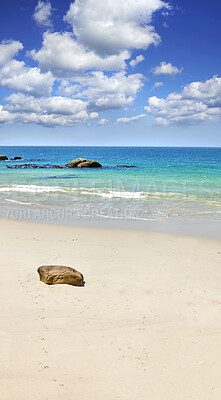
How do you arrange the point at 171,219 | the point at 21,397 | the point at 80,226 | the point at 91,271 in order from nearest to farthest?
the point at 21,397 → the point at 91,271 → the point at 80,226 → the point at 171,219

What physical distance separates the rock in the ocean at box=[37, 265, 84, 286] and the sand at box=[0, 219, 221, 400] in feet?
0.54

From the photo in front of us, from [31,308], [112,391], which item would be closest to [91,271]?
[31,308]

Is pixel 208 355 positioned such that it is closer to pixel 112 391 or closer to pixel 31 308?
pixel 112 391

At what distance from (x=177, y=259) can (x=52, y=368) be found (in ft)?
17.4

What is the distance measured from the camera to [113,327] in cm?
505

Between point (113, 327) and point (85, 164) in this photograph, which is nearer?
point (113, 327)

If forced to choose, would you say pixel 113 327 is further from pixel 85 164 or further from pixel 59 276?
pixel 85 164

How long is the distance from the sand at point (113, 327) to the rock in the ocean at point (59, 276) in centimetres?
16

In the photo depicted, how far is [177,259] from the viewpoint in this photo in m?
8.52

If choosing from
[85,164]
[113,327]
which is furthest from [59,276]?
[85,164]

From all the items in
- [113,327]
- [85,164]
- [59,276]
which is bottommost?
[113,327]

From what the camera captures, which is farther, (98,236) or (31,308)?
(98,236)

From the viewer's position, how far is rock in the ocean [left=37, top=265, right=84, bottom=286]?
6.48m

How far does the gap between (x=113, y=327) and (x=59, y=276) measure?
1.97 meters
